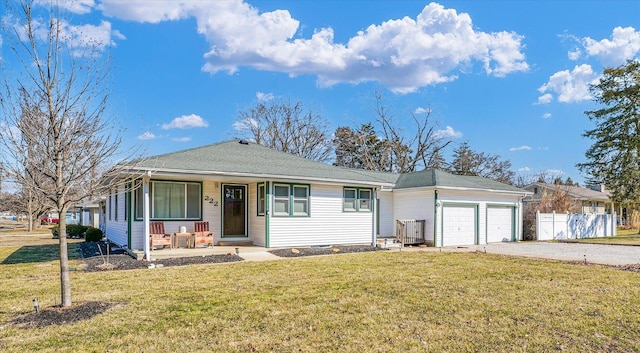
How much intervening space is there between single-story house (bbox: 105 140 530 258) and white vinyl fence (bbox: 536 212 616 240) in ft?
17.6

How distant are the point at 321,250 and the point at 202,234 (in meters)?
3.95

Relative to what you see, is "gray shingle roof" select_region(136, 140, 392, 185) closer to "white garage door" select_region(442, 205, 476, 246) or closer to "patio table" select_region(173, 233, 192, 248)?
"patio table" select_region(173, 233, 192, 248)

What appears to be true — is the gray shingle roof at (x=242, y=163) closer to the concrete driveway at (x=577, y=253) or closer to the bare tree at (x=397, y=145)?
the concrete driveway at (x=577, y=253)

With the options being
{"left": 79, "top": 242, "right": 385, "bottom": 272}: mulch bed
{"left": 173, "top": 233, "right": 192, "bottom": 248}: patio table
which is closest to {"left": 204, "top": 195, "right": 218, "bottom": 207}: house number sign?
{"left": 173, "top": 233, "right": 192, "bottom": 248}: patio table

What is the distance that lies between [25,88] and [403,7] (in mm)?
14033

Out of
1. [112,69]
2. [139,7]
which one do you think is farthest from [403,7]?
[112,69]

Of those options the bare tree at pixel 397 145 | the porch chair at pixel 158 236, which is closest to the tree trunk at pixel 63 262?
the porch chair at pixel 158 236

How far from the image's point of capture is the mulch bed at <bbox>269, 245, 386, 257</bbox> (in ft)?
40.3

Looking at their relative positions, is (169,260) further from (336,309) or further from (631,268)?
(631,268)

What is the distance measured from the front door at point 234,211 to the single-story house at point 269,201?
4cm

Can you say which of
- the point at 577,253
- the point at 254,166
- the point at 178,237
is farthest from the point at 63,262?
the point at 577,253

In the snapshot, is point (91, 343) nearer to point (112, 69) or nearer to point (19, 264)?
point (112, 69)

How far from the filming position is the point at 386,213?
18.6m

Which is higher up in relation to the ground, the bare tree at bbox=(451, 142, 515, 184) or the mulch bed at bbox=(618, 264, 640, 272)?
the bare tree at bbox=(451, 142, 515, 184)
